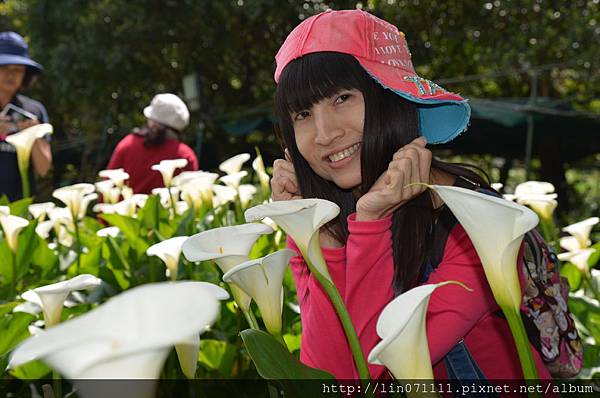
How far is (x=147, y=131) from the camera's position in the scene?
10.9 ft

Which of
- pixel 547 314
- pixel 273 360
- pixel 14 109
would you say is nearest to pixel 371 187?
pixel 547 314

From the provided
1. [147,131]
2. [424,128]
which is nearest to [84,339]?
[424,128]

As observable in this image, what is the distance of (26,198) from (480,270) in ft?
4.35

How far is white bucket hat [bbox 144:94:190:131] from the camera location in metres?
3.36

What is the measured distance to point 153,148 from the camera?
330 centimetres

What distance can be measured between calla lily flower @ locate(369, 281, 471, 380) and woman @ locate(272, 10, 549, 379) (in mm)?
361

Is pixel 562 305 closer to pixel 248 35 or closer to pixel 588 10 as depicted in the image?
pixel 588 10

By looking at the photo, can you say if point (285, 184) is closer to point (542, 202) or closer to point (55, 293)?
point (55, 293)

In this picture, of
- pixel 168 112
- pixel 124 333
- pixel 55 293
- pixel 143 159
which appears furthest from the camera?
pixel 168 112

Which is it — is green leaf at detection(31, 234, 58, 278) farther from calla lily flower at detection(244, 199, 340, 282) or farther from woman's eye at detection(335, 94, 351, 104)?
calla lily flower at detection(244, 199, 340, 282)

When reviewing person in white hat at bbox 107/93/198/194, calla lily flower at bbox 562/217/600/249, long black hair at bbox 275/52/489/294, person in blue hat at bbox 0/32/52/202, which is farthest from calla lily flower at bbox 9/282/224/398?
person in white hat at bbox 107/93/198/194

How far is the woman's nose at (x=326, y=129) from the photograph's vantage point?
118cm

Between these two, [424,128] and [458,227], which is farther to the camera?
[424,128]

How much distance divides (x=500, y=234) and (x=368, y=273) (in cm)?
45
